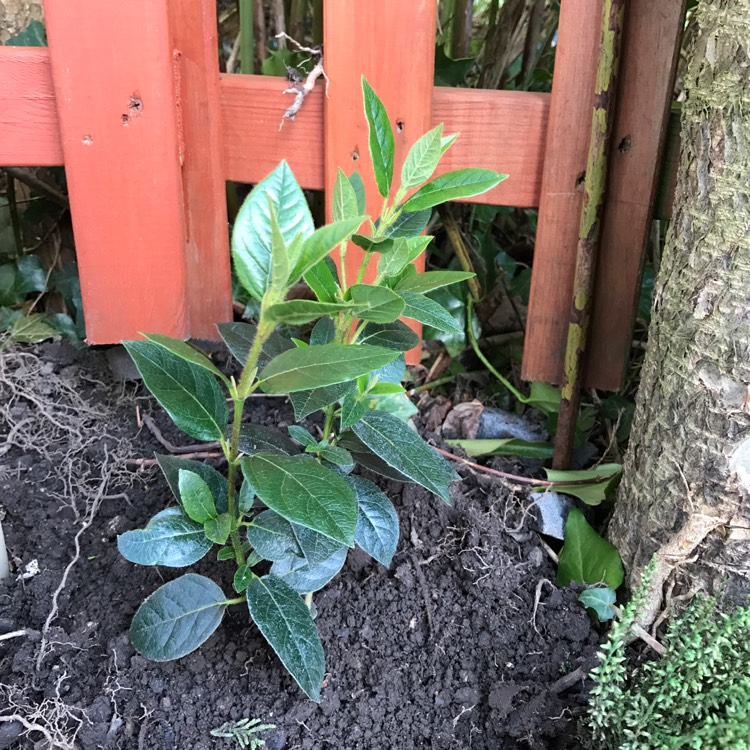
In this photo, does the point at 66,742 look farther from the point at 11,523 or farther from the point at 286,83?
the point at 286,83

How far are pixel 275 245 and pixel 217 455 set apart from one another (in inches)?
32.5

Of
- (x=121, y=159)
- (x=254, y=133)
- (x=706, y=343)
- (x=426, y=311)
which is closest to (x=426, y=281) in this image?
(x=426, y=311)

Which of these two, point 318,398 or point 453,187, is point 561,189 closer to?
point 453,187

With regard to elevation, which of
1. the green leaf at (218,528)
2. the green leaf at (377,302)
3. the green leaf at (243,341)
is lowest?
the green leaf at (218,528)

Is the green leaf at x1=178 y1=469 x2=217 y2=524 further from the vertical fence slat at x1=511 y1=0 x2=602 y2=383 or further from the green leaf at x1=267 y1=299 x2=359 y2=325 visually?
the vertical fence slat at x1=511 y1=0 x2=602 y2=383

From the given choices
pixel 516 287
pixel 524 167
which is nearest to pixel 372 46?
pixel 524 167

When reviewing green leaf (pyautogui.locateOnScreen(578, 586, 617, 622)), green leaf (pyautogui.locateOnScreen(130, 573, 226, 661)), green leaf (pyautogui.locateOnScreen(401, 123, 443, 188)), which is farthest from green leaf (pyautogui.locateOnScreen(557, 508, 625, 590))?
green leaf (pyautogui.locateOnScreen(401, 123, 443, 188))

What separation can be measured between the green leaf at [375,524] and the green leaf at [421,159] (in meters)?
0.47

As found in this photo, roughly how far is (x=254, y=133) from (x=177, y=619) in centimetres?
95

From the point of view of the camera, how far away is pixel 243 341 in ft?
3.51

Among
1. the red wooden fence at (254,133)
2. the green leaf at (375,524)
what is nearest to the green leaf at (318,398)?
the green leaf at (375,524)

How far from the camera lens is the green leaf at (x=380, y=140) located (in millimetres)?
999

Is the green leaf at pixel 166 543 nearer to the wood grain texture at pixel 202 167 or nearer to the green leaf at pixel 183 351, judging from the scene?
the green leaf at pixel 183 351

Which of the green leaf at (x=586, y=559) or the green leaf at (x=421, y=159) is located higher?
the green leaf at (x=421, y=159)
